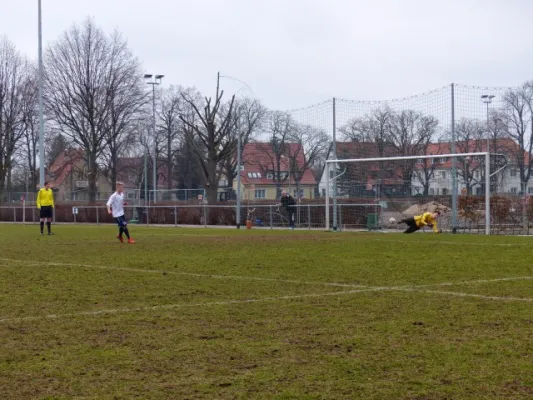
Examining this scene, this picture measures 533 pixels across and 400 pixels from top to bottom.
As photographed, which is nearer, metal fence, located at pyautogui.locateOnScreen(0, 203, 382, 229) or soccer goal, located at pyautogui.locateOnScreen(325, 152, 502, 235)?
soccer goal, located at pyautogui.locateOnScreen(325, 152, 502, 235)

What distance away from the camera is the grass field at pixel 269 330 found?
5.28 m

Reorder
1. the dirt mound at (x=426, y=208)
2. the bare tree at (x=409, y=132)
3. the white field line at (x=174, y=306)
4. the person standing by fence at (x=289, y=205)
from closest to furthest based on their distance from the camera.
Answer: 1. the white field line at (x=174, y=306)
2. the dirt mound at (x=426, y=208)
3. the bare tree at (x=409, y=132)
4. the person standing by fence at (x=289, y=205)

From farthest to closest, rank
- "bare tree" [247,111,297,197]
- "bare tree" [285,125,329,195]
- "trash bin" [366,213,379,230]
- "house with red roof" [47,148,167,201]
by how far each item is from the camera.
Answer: "house with red roof" [47,148,167,201] < "bare tree" [247,111,297,197] < "bare tree" [285,125,329,195] < "trash bin" [366,213,379,230]

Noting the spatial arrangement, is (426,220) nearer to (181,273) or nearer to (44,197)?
(44,197)

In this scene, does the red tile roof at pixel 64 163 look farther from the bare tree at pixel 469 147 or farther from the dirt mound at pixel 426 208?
the bare tree at pixel 469 147

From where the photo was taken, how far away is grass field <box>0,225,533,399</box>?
5281 mm

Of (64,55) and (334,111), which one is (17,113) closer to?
(64,55)

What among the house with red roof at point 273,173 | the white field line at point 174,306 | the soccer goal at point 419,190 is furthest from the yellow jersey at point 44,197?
the white field line at point 174,306

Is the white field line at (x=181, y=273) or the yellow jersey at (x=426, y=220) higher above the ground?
the yellow jersey at (x=426, y=220)

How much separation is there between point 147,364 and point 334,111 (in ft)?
92.4

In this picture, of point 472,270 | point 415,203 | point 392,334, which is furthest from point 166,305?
point 415,203

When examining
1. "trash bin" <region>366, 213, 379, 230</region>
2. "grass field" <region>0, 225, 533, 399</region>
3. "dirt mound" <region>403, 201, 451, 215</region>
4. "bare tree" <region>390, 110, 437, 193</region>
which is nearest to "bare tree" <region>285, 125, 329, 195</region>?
"bare tree" <region>390, 110, 437, 193</region>

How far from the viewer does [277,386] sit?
5.23m

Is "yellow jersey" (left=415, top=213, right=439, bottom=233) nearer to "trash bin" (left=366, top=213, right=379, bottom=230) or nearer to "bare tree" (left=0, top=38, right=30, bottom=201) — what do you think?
"trash bin" (left=366, top=213, right=379, bottom=230)
